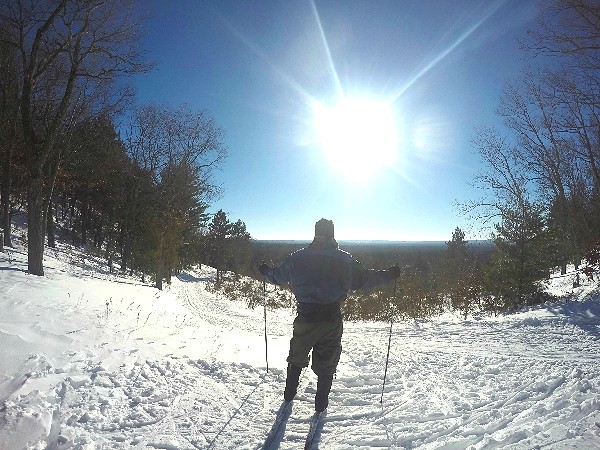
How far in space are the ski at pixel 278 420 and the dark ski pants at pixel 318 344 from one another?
0.53 metres

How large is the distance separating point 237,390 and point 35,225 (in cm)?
794

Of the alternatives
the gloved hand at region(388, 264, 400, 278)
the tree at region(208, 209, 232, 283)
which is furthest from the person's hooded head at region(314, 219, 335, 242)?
the tree at region(208, 209, 232, 283)

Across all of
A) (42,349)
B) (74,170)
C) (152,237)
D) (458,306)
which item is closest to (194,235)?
(152,237)

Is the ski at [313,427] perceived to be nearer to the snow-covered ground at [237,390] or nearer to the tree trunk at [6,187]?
the snow-covered ground at [237,390]

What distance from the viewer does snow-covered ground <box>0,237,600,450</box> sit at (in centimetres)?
315

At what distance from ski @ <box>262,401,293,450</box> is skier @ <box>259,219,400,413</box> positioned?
370 mm

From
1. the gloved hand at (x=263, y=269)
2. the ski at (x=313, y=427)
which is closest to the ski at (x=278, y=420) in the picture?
the ski at (x=313, y=427)

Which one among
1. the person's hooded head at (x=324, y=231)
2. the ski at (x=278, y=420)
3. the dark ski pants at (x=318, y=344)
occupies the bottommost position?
the ski at (x=278, y=420)

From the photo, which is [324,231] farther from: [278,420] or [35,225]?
[35,225]

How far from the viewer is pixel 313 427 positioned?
134 inches

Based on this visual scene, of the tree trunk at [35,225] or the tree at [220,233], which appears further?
the tree at [220,233]

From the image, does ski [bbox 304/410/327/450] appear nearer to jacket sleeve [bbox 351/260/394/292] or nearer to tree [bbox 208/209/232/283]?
jacket sleeve [bbox 351/260/394/292]

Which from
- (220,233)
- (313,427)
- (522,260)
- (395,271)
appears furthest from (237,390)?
(220,233)

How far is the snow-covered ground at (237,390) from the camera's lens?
3152 mm
